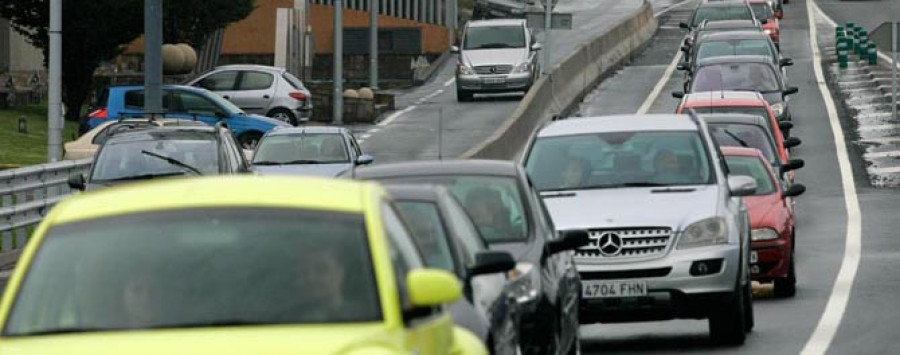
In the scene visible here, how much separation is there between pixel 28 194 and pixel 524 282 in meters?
18.2

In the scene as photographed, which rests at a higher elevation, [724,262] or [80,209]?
[80,209]

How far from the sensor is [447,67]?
7088cm

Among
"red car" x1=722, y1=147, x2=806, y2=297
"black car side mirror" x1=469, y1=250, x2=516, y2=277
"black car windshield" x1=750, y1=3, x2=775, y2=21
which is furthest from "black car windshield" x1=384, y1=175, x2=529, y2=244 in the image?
"black car windshield" x1=750, y1=3, x2=775, y2=21

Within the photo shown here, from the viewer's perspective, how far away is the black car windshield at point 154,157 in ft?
83.5

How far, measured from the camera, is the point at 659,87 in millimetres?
58312

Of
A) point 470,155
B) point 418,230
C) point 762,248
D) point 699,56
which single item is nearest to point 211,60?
point 699,56

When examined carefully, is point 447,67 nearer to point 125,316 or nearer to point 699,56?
point 699,56

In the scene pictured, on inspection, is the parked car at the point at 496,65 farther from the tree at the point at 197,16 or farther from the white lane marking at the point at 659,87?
the tree at the point at 197,16

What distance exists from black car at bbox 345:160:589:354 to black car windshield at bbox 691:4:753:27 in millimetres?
55638

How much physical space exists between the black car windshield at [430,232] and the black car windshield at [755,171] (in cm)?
1145

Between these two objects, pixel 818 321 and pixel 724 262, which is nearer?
pixel 724 262

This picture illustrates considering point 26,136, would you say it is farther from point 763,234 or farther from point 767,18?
point 767,18

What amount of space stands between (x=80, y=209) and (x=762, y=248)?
12877mm

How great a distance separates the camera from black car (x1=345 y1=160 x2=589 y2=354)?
12562 mm
